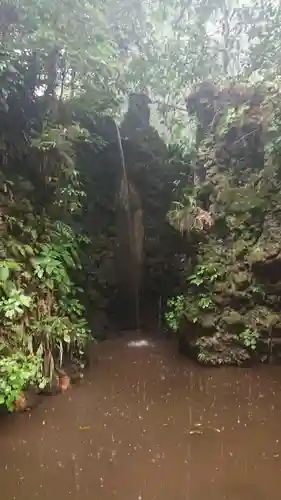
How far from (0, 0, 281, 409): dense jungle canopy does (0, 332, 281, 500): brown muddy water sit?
507 millimetres

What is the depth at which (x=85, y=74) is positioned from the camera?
8.32m

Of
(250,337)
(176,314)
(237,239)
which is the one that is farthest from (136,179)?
(250,337)

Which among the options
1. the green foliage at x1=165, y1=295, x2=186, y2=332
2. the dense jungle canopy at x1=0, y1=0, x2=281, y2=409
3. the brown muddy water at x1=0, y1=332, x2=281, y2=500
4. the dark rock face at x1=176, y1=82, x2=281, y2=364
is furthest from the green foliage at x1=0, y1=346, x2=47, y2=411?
the green foliage at x1=165, y1=295, x2=186, y2=332

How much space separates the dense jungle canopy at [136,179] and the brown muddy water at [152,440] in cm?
51

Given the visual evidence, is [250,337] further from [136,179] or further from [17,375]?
[136,179]

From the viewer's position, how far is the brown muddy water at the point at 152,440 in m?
3.78

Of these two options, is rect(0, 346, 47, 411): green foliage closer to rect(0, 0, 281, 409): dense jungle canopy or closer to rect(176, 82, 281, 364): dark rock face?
rect(0, 0, 281, 409): dense jungle canopy

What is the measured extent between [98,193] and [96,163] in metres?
0.71

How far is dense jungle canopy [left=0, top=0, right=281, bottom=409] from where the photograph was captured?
6.52 meters

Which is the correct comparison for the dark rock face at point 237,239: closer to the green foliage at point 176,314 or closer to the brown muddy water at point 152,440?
the green foliage at point 176,314

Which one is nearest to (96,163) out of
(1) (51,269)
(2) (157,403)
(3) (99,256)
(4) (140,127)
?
(4) (140,127)

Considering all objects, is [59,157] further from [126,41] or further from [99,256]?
[126,41]

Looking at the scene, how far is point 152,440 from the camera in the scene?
4629 mm

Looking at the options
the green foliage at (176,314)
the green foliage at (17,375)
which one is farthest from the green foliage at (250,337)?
the green foliage at (17,375)
